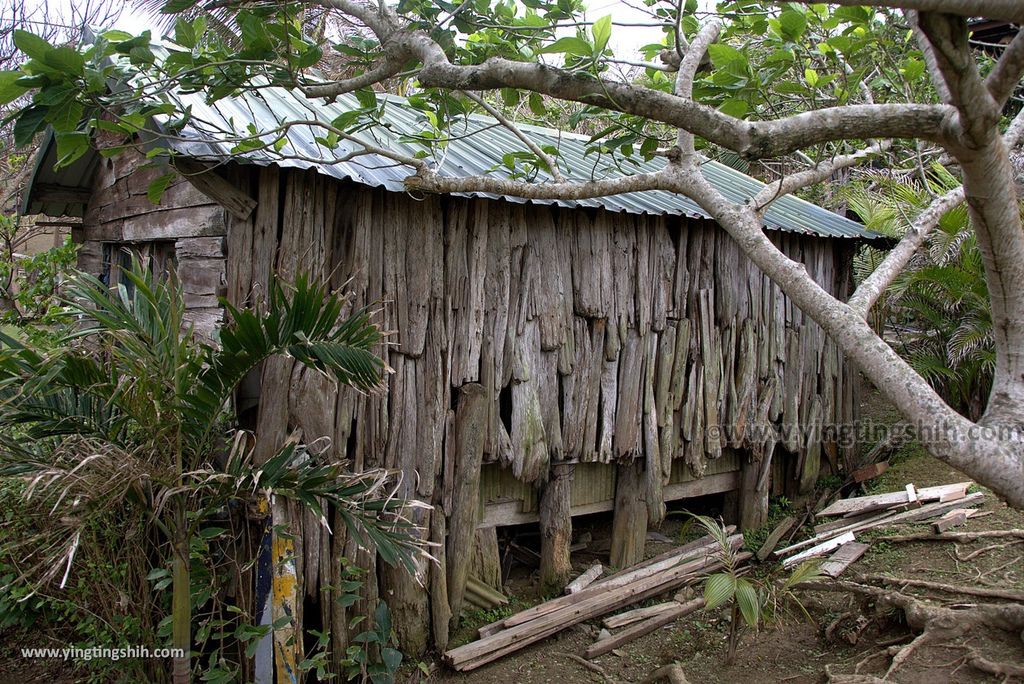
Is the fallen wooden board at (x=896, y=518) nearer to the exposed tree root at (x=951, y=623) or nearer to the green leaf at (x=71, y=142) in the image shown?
the exposed tree root at (x=951, y=623)

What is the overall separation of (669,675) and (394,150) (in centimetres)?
383

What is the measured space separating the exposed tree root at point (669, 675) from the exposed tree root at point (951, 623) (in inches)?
33.0

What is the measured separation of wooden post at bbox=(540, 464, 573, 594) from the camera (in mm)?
5977

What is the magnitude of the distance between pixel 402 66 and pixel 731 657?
4.12 meters

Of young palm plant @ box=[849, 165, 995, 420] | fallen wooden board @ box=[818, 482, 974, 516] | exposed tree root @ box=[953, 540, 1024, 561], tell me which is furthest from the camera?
young palm plant @ box=[849, 165, 995, 420]

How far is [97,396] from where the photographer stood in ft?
12.6

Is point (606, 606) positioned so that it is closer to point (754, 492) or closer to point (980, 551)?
point (754, 492)

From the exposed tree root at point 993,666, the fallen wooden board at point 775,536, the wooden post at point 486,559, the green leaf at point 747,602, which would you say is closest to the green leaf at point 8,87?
the wooden post at point 486,559

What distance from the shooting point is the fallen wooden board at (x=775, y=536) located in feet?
22.6

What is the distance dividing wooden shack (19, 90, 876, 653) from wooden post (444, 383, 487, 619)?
1 cm

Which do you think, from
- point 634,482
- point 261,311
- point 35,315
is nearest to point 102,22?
point 35,315

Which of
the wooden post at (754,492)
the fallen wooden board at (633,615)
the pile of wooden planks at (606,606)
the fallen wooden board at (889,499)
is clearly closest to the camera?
the pile of wooden planks at (606,606)

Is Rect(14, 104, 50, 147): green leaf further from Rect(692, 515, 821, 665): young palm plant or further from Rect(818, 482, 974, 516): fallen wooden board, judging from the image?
Rect(818, 482, 974, 516): fallen wooden board

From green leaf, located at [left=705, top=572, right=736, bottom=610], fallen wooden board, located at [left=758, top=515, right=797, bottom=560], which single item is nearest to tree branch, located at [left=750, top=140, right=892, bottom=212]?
green leaf, located at [left=705, top=572, right=736, bottom=610]
